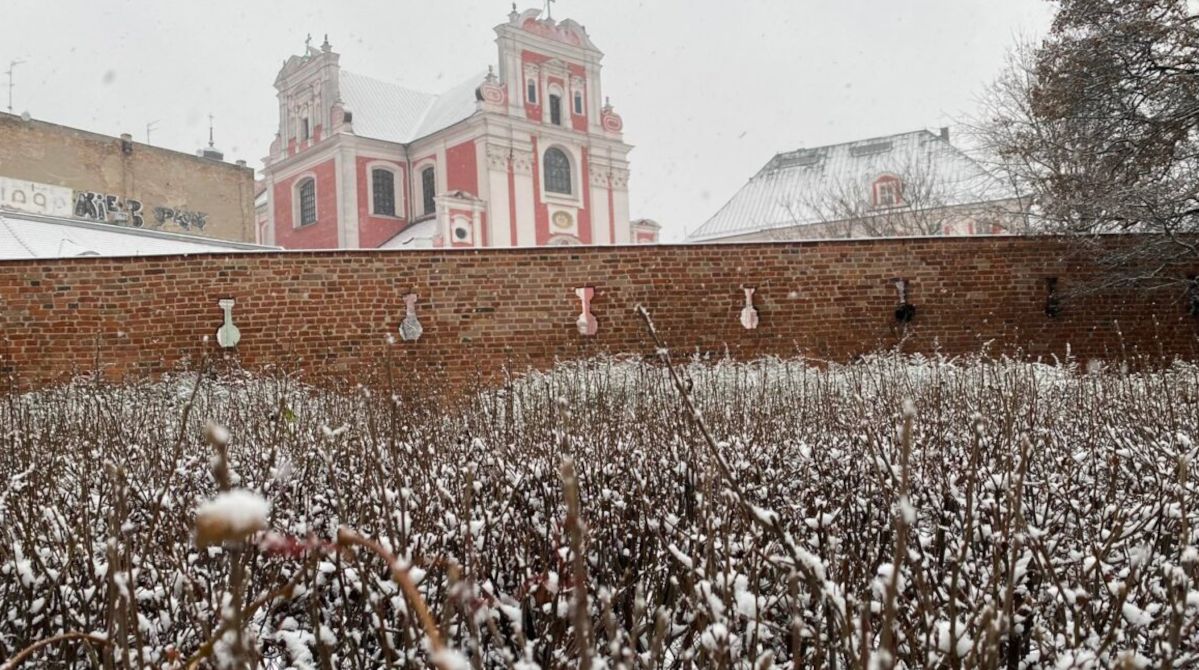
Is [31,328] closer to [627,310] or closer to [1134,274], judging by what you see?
[627,310]

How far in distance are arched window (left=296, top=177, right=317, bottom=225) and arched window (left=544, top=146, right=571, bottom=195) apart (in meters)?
8.94

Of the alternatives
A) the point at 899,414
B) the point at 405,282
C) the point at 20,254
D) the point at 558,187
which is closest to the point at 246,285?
the point at 405,282

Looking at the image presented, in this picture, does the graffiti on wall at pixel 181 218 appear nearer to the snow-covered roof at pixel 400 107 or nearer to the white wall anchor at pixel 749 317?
the snow-covered roof at pixel 400 107

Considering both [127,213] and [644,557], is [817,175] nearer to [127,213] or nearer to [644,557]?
[127,213]

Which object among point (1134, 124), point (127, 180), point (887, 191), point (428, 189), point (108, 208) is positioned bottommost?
point (1134, 124)

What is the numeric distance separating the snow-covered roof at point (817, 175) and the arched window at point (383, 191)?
12.0 metres

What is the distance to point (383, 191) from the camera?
110 ft

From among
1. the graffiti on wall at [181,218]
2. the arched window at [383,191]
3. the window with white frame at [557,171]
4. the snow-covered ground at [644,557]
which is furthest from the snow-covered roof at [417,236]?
the snow-covered ground at [644,557]

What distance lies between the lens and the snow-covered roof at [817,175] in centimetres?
3312

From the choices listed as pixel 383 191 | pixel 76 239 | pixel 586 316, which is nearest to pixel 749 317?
pixel 586 316

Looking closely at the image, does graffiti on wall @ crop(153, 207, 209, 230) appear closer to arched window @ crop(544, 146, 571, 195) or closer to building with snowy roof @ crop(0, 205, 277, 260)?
building with snowy roof @ crop(0, 205, 277, 260)

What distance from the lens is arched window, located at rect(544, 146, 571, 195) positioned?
1283 inches

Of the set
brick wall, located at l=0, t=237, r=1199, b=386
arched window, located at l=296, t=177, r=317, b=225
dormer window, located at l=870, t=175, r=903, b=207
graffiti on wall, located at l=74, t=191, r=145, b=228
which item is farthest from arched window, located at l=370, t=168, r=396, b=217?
brick wall, located at l=0, t=237, r=1199, b=386

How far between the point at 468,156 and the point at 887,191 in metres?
14.4
